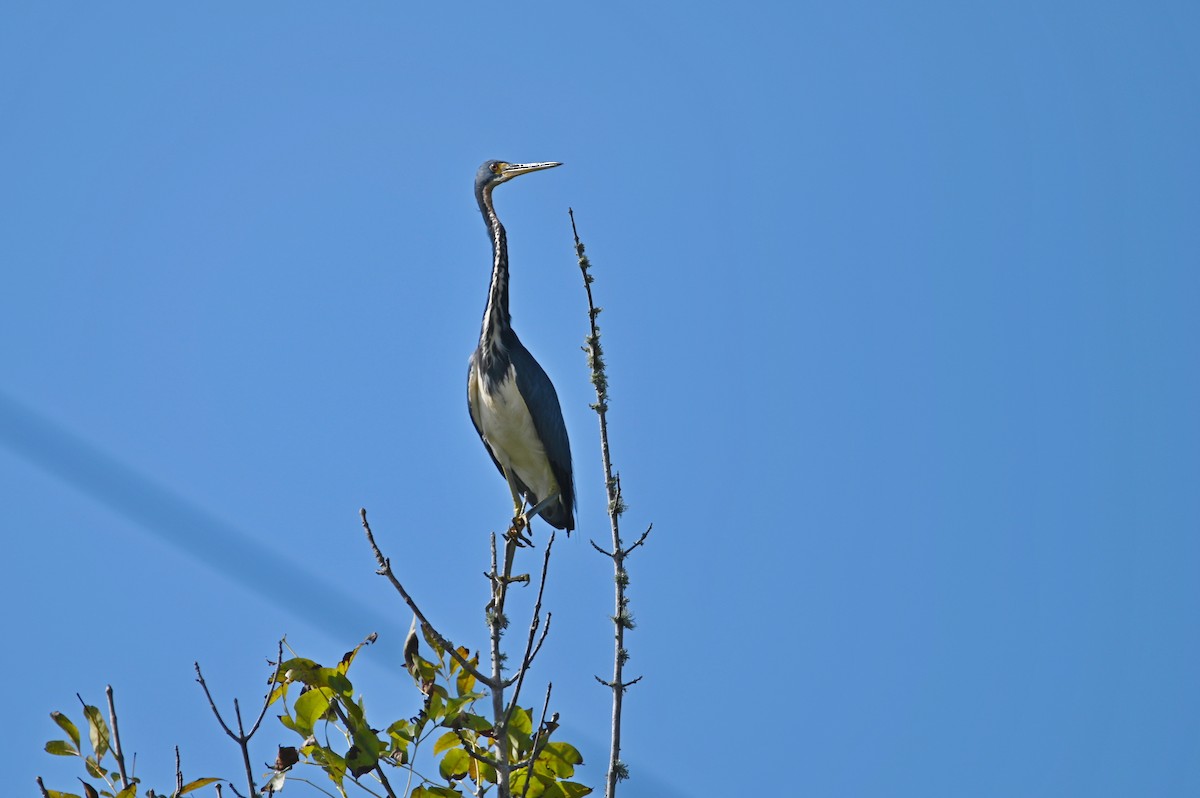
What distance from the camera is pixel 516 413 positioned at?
749 cm

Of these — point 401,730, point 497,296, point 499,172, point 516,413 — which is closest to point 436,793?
point 401,730

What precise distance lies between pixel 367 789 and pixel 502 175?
549cm

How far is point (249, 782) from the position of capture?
3.12 m

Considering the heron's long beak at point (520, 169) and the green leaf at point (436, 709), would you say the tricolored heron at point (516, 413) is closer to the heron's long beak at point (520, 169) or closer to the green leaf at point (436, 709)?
the heron's long beak at point (520, 169)

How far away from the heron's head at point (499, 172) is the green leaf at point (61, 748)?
17.6 ft

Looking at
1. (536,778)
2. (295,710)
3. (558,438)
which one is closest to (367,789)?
(295,710)

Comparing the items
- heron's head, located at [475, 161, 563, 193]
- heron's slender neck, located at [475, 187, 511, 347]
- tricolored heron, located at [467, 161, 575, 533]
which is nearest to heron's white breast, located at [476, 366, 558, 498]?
tricolored heron, located at [467, 161, 575, 533]

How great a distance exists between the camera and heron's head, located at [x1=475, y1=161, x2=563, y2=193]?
8250 mm

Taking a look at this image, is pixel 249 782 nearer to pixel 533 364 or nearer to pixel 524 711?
pixel 524 711

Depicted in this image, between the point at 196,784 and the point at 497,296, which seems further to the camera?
the point at 497,296

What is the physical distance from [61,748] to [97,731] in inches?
4.5

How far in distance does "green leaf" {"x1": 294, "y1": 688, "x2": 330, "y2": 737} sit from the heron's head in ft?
17.3

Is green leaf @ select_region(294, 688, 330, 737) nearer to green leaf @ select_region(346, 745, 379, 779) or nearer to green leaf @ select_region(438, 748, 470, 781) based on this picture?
green leaf @ select_region(346, 745, 379, 779)

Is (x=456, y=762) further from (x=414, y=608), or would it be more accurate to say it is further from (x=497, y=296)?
(x=497, y=296)
